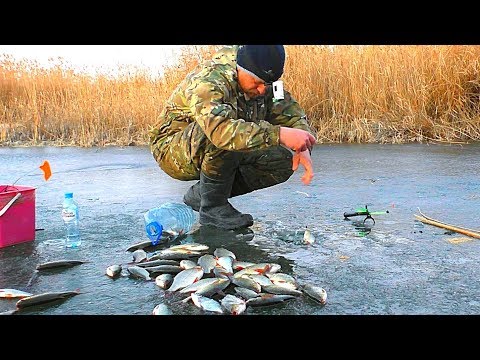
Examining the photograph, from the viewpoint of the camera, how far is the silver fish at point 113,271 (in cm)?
313

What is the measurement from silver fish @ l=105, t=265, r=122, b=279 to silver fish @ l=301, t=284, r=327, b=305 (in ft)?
3.49

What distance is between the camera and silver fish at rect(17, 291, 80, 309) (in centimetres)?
266

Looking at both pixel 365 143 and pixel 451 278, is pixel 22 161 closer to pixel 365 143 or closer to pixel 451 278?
pixel 365 143

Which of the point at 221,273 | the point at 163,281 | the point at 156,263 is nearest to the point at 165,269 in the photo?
the point at 156,263

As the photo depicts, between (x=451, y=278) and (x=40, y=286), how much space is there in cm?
224

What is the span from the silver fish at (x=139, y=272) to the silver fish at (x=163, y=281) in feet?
0.35

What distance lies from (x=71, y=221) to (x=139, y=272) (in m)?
1.16

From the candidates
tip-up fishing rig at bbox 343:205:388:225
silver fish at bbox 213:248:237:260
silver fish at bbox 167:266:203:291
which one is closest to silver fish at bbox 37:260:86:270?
silver fish at bbox 167:266:203:291

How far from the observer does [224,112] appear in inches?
140

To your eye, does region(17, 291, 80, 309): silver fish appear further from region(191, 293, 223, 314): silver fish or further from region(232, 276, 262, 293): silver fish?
region(232, 276, 262, 293): silver fish

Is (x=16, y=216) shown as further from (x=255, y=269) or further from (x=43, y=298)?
(x=255, y=269)

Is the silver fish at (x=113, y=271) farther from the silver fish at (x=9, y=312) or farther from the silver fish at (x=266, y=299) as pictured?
the silver fish at (x=266, y=299)

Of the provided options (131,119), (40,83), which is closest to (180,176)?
(131,119)

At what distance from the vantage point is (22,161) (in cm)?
834
